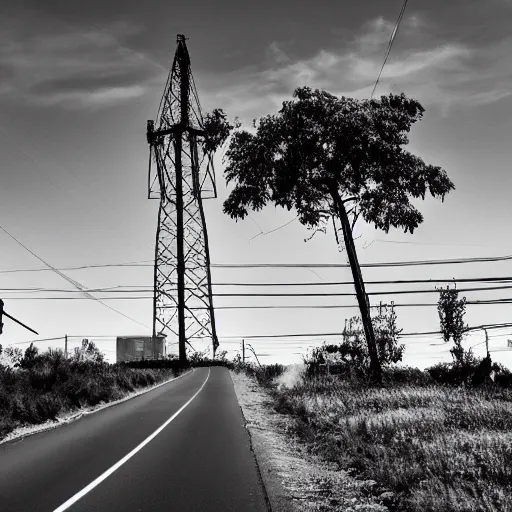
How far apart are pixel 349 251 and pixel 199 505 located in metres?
17.9

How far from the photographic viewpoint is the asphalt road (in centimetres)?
643

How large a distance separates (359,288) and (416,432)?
12.4 m

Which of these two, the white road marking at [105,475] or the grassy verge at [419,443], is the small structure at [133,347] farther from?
the white road marking at [105,475]

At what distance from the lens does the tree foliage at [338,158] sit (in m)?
22.3

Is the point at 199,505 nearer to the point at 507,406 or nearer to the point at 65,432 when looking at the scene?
the point at 65,432

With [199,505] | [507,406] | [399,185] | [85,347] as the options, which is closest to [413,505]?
[199,505]

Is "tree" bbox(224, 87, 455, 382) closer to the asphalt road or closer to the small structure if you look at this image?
the asphalt road

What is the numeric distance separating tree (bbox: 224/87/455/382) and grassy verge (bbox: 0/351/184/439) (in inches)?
418

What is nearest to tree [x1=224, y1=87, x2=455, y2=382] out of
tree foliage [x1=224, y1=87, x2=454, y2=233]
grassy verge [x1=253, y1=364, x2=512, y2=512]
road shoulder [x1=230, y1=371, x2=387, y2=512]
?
tree foliage [x1=224, y1=87, x2=454, y2=233]

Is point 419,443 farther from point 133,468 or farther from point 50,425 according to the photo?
point 50,425

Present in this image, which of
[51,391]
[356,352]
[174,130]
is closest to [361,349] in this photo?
[356,352]

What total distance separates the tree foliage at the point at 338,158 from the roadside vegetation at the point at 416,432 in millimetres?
7510

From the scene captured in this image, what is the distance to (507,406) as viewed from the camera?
14.0 metres

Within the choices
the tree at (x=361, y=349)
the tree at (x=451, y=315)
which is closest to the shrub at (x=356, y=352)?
the tree at (x=361, y=349)
